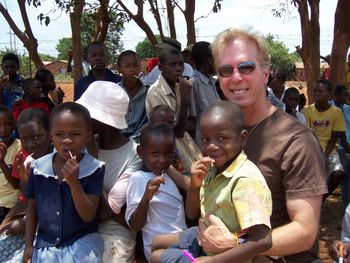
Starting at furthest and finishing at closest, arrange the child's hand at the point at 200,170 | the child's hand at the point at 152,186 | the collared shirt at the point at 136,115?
the collared shirt at the point at 136,115 < the child's hand at the point at 152,186 < the child's hand at the point at 200,170

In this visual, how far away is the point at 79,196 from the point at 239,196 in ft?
3.04

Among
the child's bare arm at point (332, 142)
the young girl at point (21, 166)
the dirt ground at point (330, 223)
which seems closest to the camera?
the young girl at point (21, 166)

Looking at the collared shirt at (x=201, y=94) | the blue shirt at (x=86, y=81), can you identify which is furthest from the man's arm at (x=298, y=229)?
the blue shirt at (x=86, y=81)

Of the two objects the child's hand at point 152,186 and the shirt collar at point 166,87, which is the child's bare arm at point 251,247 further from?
the shirt collar at point 166,87

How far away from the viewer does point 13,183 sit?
→ 10.6ft

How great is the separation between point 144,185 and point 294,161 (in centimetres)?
95

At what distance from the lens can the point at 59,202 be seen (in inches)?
99.8

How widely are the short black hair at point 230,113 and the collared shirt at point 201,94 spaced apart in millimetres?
2034

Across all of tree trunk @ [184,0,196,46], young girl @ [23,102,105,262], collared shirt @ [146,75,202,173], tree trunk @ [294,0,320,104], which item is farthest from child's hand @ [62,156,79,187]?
tree trunk @ [184,0,196,46]

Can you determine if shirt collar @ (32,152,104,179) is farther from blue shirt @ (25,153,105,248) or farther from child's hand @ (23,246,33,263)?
child's hand @ (23,246,33,263)

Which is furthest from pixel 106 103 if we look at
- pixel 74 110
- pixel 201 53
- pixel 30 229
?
pixel 201 53

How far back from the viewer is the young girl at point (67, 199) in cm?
251

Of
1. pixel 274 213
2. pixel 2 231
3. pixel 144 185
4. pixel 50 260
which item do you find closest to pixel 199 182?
pixel 274 213

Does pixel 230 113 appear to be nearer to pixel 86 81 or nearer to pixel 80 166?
pixel 80 166
